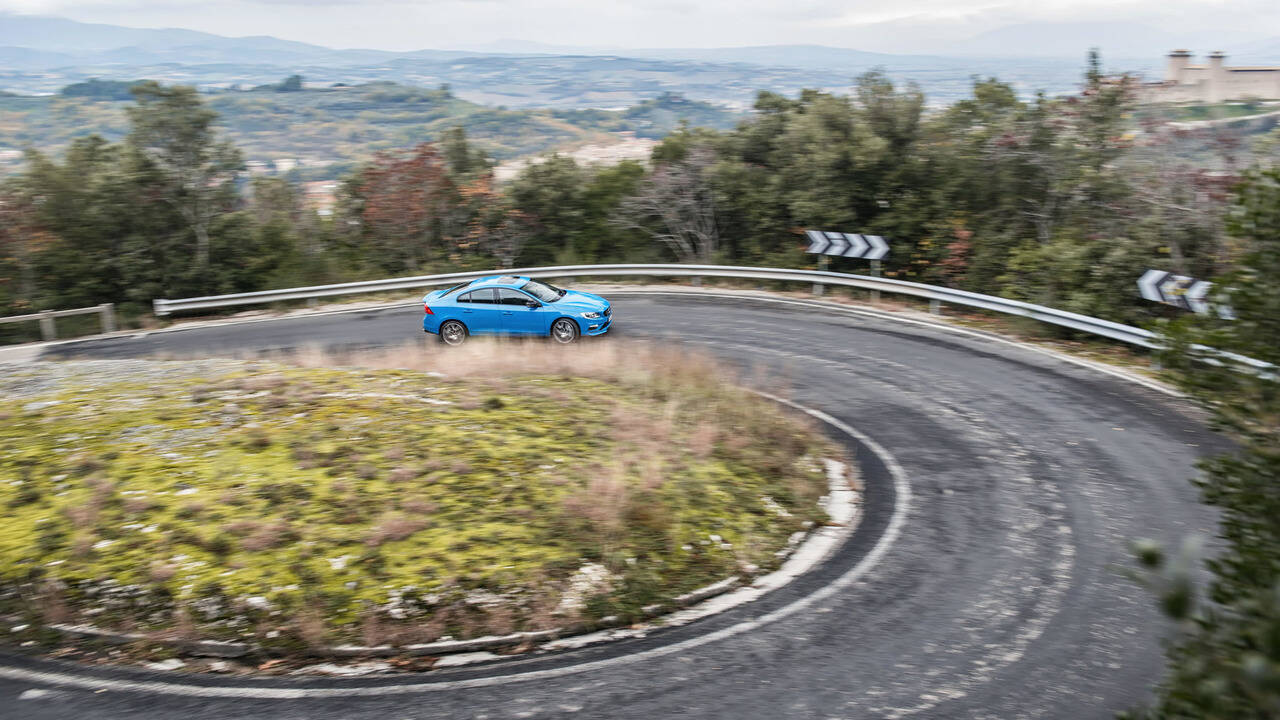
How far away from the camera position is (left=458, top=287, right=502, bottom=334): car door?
61.2ft

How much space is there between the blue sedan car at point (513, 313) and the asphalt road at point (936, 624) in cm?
680

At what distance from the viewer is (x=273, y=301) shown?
24828 mm

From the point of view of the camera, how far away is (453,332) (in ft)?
62.2

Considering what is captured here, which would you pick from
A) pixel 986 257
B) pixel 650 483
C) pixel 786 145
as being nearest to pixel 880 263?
pixel 986 257

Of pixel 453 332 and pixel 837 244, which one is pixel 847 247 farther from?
pixel 453 332

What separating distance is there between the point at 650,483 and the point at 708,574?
1.89 meters

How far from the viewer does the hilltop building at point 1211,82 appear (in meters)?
19.4

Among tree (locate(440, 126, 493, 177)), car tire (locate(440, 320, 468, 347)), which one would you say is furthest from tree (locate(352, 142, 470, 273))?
car tire (locate(440, 320, 468, 347))

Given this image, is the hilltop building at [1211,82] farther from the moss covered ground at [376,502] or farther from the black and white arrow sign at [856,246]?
the moss covered ground at [376,502]

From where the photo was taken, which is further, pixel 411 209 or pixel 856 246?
pixel 411 209

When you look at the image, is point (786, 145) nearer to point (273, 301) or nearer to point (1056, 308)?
point (1056, 308)

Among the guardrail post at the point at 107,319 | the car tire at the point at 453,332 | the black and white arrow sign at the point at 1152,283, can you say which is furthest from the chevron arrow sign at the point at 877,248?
the guardrail post at the point at 107,319

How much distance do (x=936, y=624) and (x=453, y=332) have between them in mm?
13951

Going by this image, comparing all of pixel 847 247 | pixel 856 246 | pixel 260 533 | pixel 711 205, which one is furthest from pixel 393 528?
pixel 711 205
